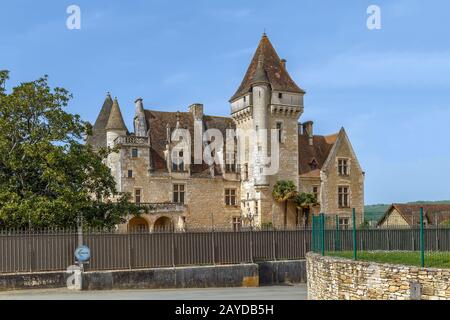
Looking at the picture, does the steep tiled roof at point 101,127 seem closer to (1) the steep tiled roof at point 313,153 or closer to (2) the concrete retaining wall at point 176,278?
(1) the steep tiled roof at point 313,153

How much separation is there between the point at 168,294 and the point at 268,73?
31.5m

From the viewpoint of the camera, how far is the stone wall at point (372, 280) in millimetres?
13203

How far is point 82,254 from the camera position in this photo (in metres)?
24.2

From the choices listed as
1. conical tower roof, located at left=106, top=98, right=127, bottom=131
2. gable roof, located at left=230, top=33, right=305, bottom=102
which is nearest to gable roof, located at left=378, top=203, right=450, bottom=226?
gable roof, located at left=230, top=33, right=305, bottom=102

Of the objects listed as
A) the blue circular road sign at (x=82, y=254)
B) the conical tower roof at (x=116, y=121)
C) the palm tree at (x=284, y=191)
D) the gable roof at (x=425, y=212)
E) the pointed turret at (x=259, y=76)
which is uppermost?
the pointed turret at (x=259, y=76)

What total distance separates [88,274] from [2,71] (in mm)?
10246

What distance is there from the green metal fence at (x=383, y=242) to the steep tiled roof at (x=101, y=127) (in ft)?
95.5

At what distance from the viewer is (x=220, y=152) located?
52.2 m

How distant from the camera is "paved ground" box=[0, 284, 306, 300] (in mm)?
20734

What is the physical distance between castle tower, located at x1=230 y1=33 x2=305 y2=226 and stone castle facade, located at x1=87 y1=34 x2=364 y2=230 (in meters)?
0.08

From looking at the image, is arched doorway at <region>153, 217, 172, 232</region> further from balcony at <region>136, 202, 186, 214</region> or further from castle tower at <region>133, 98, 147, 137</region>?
castle tower at <region>133, 98, 147, 137</region>

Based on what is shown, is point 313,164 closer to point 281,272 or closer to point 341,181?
point 341,181

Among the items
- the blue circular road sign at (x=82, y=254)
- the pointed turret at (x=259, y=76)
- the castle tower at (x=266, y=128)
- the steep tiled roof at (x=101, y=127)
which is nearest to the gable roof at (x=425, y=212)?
the castle tower at (x=266, y=128)
